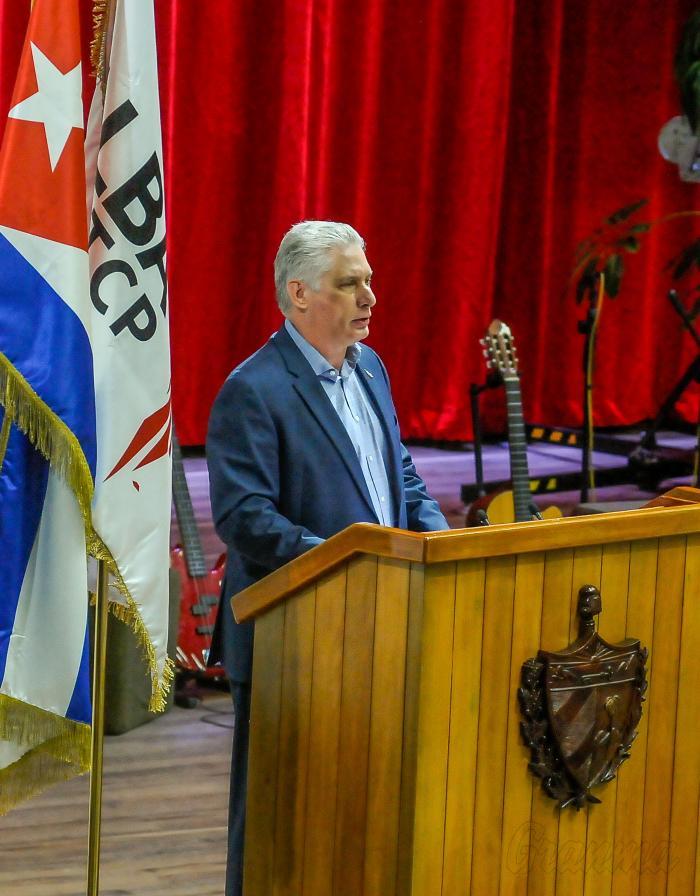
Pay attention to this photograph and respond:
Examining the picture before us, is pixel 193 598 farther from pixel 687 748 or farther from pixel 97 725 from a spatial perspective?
pixel 687 748

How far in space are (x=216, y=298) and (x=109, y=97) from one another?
4.29 m

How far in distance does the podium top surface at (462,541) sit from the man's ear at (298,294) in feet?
1.85

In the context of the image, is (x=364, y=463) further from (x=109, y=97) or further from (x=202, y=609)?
(x=202, y=609)

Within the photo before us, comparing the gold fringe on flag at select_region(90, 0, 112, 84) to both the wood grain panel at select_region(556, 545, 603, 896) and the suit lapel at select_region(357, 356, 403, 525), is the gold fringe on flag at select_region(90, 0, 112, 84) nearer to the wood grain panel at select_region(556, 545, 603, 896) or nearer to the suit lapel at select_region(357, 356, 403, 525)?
the suit lapel at select_region(357, 356, 403, 525)

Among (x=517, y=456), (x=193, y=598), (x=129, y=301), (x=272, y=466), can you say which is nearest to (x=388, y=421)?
(x=272, y=466)

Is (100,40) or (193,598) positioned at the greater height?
(100,40)

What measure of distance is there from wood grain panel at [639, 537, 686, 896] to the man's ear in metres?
0.76

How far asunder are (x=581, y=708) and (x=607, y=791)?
0.14 meters

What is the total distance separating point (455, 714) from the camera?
183 cm

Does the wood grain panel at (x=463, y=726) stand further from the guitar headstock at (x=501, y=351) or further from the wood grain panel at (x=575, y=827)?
the guitar headstock at (x=501, y=351)

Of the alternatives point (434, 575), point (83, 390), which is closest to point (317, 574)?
point (434, 575)

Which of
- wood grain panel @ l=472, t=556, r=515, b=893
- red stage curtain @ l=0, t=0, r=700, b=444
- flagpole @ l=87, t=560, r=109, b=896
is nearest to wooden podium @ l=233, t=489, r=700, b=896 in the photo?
wood grain panel @ l=472, t=556, r=515, b=893

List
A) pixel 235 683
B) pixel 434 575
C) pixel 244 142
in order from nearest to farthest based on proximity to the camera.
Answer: pixel 434 575 → pixel 235 683 → pixel 244 142

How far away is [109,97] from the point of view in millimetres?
2160
